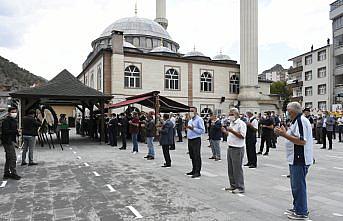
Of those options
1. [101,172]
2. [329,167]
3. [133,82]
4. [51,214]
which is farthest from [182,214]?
[133,82]

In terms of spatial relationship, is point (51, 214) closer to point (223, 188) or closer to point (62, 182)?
point (62, 182)

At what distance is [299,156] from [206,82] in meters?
33.8

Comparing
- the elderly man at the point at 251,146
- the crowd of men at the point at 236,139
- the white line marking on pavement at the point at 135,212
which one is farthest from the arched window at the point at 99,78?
the white line marking on pavement at the point at 135,212

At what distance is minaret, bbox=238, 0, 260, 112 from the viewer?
3906 cm

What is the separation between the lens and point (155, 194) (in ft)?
21.8

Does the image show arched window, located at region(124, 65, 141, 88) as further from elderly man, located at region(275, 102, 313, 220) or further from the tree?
the tree

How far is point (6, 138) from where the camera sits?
27.8 ft

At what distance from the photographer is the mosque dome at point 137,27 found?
48750mm

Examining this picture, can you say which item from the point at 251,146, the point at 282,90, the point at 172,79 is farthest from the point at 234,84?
the point at 282,90

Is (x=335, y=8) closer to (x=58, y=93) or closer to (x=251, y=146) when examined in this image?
(x=58, y=93)

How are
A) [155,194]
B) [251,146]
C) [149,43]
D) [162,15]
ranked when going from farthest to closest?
[162,15] → [149,43] → [251,146] → [155,194]

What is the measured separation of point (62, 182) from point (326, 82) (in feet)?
159

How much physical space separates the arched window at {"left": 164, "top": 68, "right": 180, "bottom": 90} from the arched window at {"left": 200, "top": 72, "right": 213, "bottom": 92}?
3.18 meters

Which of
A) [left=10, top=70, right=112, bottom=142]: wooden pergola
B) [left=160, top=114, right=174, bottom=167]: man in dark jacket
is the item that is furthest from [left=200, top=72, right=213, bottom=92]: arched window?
[left=160, top=114, right=174, bottom=167]: man in dark jacket
